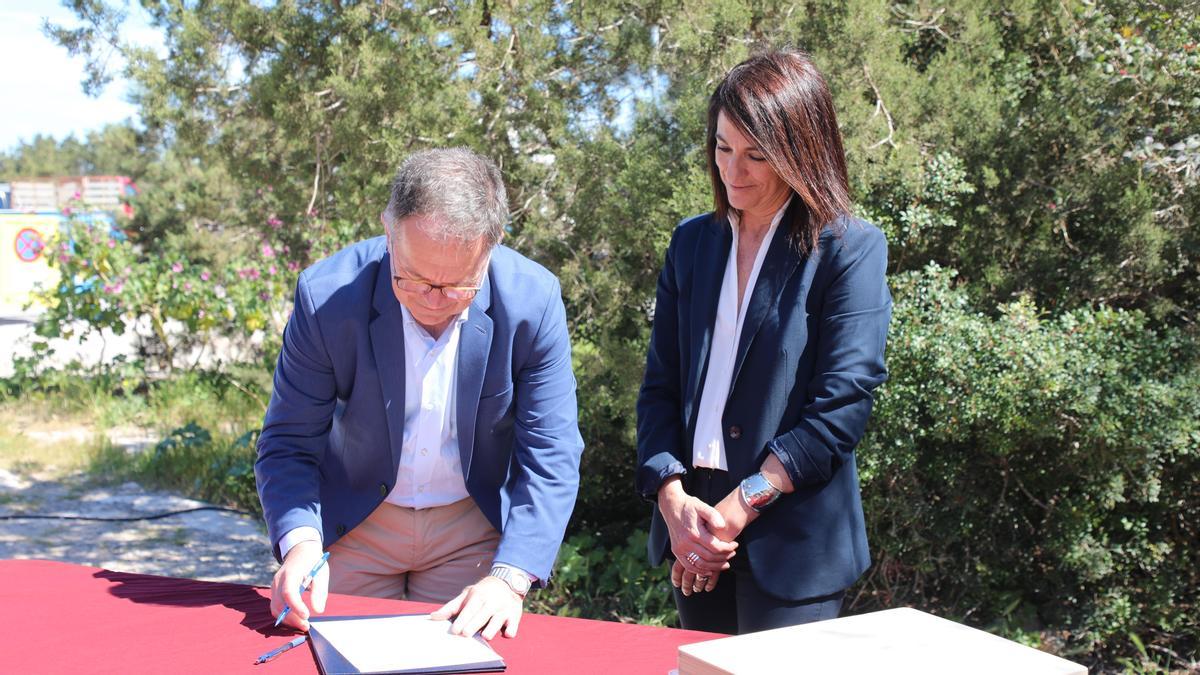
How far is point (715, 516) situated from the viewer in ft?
7.63

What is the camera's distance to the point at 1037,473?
3900 millimetres

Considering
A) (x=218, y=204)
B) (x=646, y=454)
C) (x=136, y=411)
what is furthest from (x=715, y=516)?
(x=218, y=204)

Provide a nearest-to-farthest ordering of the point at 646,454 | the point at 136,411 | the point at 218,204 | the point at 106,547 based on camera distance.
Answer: the point at 646,454 → the point at 106,547 → the point at 136,411 → the point at 218,204

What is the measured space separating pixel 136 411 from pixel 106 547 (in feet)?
9.38

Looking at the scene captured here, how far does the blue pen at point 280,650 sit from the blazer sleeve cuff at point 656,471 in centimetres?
86

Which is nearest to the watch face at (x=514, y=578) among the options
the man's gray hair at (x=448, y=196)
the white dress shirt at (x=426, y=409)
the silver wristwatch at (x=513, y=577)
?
the silver wristwatch at (x=513, y=577)

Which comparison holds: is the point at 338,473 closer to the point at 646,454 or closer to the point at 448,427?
the point at 448,427

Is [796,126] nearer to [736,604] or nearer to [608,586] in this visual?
[736,604]

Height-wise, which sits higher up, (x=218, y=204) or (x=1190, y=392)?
(x=218, y=204)

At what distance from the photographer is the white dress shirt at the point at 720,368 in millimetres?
2430

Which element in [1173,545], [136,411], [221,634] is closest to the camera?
[221,634]

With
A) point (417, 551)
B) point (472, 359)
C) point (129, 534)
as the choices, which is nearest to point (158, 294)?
point (129, 534)

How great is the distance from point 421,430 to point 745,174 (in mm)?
925

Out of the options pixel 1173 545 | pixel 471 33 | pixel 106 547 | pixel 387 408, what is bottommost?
pixel 106 547
